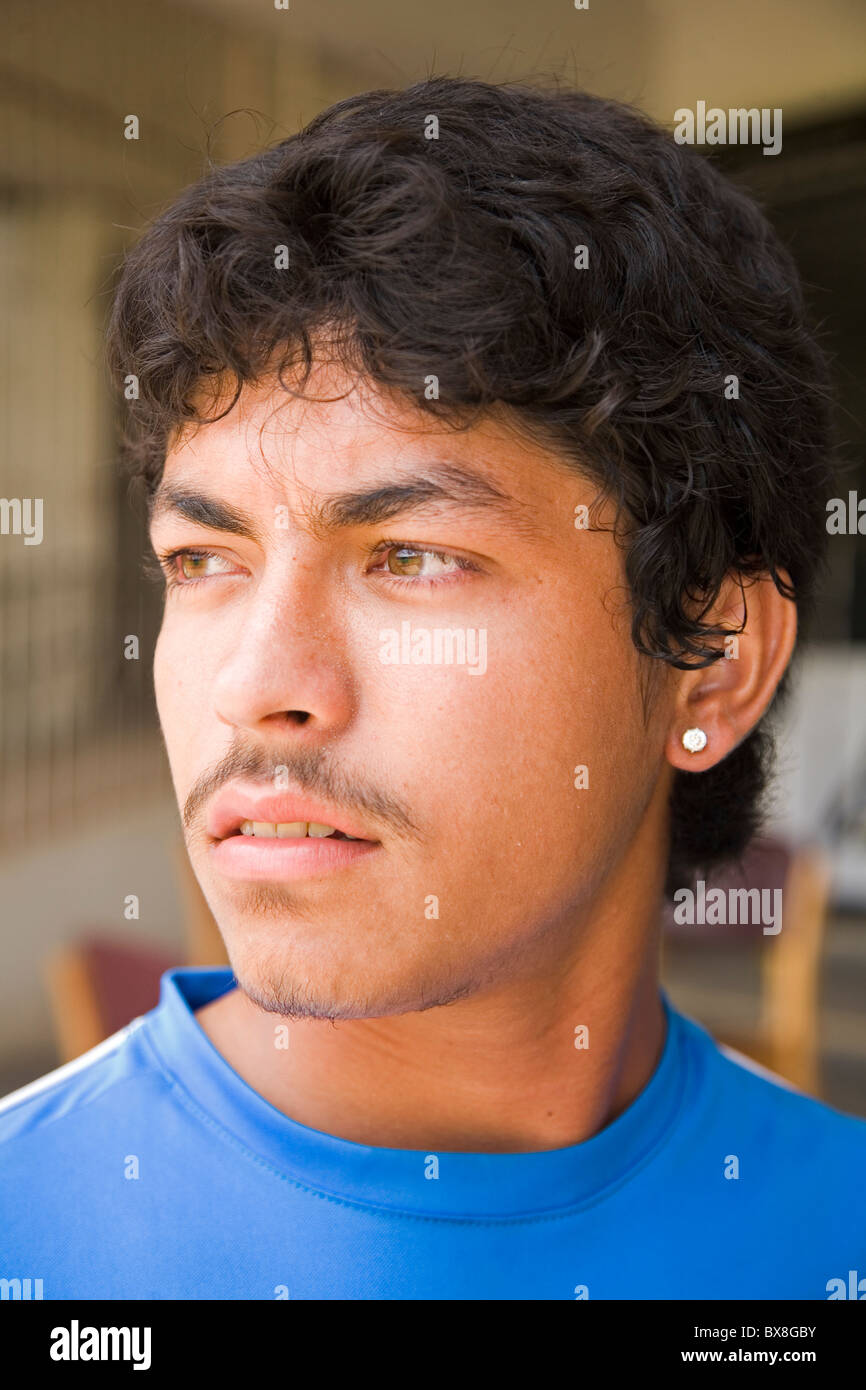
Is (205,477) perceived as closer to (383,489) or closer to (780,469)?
(383,489)

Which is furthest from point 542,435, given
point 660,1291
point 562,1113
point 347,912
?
point 660,1291

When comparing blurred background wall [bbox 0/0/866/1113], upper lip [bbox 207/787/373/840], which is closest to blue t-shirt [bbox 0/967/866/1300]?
upper lip [bbox 207/787/373/840]

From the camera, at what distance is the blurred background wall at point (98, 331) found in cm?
189

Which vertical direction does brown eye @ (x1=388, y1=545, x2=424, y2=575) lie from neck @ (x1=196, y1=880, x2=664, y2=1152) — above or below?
above

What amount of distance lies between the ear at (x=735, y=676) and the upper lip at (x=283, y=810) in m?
0.37

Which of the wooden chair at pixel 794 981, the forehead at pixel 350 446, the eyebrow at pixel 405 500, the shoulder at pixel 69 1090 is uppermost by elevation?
the forehead at pixel 350 446

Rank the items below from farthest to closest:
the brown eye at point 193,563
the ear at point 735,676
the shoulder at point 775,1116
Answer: the shoulder at point 775,1116
the ear at point 735,676
the brown eye at point 193,563

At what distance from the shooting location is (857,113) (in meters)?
3.16

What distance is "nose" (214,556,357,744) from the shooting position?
2.64 feet

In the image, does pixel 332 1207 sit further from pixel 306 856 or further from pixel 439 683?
pixel 439 683

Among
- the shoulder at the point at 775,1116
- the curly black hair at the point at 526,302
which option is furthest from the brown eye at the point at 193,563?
the shoulder at the point at 775,1116

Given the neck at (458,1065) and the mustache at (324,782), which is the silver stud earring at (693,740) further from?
the mustache at (324,782)

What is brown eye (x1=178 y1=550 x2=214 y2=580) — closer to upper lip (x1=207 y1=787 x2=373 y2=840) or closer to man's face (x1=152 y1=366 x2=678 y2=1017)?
man's face (x1=152 y1=366 x2=678 y2=1017)

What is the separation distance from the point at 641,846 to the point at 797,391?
0.45 metres
